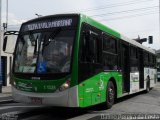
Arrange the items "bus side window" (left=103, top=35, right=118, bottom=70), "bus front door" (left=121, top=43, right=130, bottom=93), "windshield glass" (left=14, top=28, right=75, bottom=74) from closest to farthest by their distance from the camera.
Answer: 1. "windshield glass" (left=14, top=28, right=75, bottom=74)
2. "bus side window" (left=103, top=35, right=118, bottom=70)
3. "bus front door" (left=121, top=43, right=130, bottom=93)

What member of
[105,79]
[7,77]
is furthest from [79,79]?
[7,77]

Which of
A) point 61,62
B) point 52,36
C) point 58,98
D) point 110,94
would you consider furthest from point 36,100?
point 110,94

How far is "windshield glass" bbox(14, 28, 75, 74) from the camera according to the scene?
8.86 metres

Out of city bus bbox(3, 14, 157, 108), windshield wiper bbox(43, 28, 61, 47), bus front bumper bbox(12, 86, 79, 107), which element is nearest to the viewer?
bus front bumper bbox(12, 86, 79, 107)

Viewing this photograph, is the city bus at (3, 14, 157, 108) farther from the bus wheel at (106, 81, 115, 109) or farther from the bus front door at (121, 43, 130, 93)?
the bus front door at (121, 43, 130, 93)

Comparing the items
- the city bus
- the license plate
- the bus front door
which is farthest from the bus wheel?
the license plate

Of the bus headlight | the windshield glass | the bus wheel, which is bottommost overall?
the bus wheel

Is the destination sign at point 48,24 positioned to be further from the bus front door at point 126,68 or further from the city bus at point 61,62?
the bus front door at point 126,68

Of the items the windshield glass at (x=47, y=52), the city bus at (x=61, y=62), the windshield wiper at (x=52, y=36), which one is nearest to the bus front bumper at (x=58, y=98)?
the city bus at (x=61, y=62)

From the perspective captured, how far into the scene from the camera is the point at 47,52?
357 inches

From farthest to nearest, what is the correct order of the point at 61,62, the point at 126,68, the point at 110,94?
1. the point at 126,68
2. the point at 110,94
3. the point at 61,62

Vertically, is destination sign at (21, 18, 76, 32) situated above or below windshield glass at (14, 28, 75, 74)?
above

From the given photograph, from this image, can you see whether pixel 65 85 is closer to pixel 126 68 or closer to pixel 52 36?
pixel 52 36

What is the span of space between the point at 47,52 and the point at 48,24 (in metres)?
1.03
